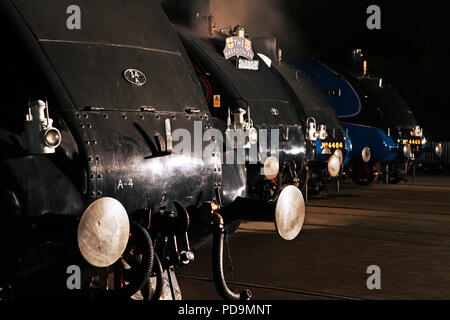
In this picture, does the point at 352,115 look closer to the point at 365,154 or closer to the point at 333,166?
the point at 365,154

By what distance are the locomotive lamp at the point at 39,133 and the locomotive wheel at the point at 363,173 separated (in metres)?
13.8

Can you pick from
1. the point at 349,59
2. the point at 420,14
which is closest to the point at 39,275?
the point at 349,59

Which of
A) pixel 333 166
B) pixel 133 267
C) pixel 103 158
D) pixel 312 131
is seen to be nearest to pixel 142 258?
pixel 133 267

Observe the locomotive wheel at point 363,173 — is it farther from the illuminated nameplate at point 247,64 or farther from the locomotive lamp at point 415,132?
the illuminated nameplate at point 247,64

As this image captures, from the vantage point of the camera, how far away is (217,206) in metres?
4.88

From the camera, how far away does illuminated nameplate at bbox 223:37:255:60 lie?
10031 mm

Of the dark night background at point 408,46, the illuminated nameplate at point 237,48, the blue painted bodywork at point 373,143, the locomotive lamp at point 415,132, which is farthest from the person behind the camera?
the dark night background at point 408,46

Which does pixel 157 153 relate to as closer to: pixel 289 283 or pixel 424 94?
pixel 289 283

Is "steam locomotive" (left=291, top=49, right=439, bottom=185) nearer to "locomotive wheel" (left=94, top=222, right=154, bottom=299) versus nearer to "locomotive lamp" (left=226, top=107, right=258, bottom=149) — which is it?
"locomotive lamp" (left=226, top=107, right=258, bottom=149)

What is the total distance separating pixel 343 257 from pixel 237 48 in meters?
→ 3.51

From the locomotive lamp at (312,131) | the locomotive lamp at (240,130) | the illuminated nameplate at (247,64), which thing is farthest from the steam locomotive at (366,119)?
the locomotive lamp at (240,130)

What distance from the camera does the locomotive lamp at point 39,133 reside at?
13.0 ft

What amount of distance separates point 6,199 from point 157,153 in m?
1.12

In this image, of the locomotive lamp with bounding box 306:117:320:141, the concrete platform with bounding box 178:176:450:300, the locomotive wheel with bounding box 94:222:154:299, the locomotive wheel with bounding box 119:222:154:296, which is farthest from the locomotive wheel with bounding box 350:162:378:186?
the locomotive wheel with bounding box 119:222:154:296
